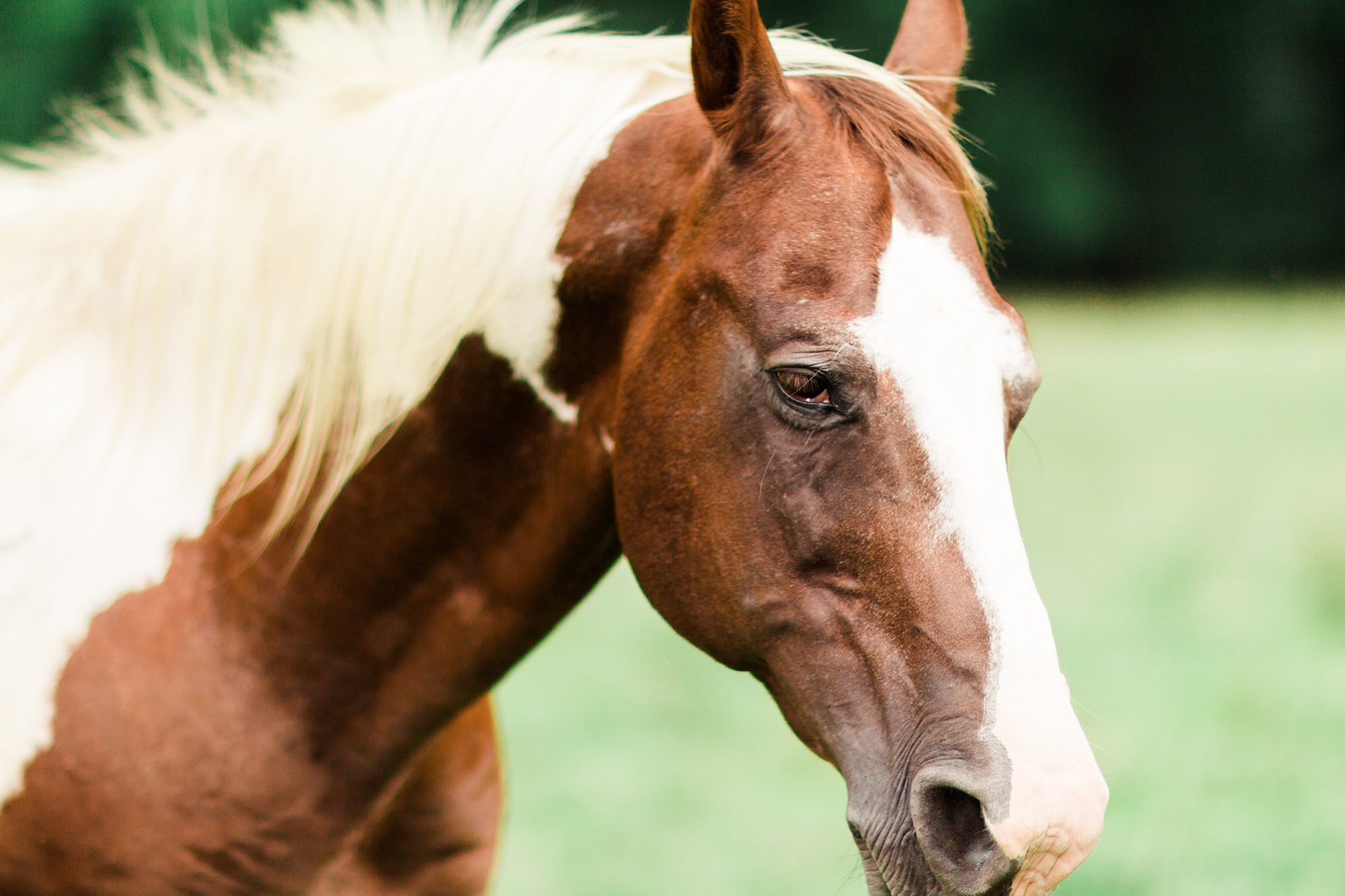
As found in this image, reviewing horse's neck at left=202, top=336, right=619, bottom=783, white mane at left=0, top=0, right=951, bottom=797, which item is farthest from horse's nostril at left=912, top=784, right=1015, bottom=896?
→ white mane at left=0, top=0, right=951, bottom=797

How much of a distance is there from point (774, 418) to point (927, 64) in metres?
0.78

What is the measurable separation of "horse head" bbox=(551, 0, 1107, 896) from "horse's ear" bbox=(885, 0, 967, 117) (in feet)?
0.72

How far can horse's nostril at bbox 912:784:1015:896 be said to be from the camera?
1.26 meters

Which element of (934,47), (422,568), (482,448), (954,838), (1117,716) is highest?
(934,47)

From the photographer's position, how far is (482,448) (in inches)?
66.2

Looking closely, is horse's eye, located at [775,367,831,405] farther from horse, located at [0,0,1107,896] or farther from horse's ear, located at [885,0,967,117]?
horse's ear, located at [885,0,967,117]

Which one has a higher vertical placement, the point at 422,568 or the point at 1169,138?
the point at 422,568

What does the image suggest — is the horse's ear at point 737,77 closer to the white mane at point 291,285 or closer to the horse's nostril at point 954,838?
the white mane at point 291,285

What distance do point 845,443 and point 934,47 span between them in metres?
0.84

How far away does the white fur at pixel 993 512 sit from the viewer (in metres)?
1.20

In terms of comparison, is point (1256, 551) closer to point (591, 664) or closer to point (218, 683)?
point (591, 664)

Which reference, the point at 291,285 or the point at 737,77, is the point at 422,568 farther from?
the point at 737,77

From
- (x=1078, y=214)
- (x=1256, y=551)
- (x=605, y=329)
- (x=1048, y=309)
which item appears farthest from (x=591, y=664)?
(x=1078, y=214)

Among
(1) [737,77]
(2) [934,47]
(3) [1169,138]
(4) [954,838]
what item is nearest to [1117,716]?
(2) [934,47]
